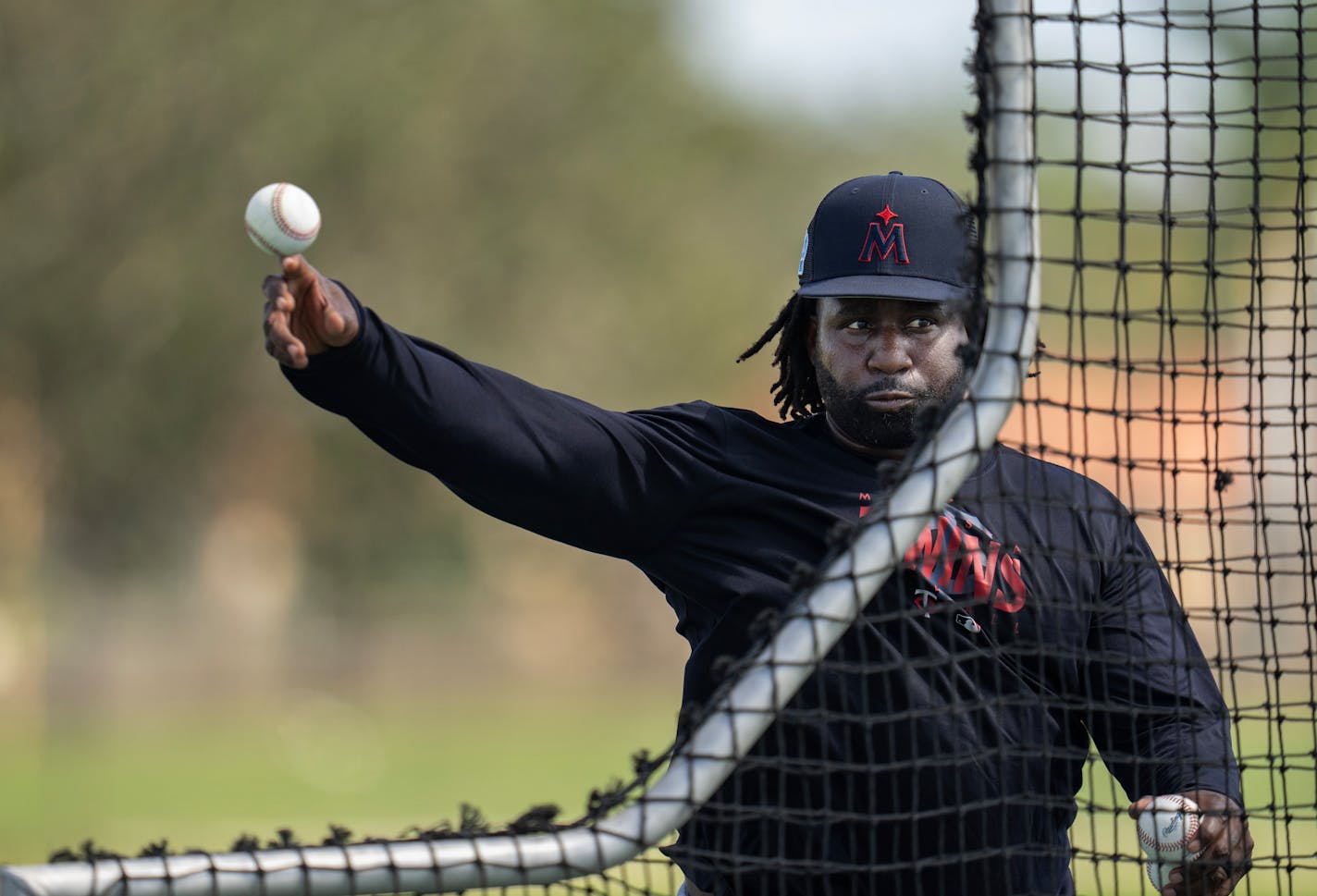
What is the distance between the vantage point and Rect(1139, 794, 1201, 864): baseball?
2838mm

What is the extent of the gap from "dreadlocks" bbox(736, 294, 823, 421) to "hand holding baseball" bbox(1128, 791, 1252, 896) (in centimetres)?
129

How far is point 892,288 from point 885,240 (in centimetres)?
11

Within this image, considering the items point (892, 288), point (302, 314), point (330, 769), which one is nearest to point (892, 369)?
point (892, 288)

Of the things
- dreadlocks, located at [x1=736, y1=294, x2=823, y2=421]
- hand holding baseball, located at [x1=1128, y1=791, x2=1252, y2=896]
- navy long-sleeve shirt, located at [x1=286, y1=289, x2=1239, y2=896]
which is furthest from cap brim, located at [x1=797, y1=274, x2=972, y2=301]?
hand holding baseball, located at [x1=1128, y1=791, x2=1252, y2=896]

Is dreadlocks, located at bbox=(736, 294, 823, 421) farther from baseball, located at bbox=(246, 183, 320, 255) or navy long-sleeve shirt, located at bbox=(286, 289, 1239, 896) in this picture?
baseball, located at bbox=(246, 183, 320, 255)

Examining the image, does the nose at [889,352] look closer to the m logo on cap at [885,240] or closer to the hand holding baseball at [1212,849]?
the m logo on cap at [885,240]

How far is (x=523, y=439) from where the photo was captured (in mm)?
2971

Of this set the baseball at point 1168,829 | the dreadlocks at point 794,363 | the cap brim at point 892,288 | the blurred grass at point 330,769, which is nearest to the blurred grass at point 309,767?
the blurred grass at point 330,769

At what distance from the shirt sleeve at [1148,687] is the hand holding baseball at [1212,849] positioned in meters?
0.08

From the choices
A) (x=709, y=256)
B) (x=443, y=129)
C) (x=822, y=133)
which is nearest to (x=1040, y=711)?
(x=443, y=129)

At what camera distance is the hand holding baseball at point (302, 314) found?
257 cm

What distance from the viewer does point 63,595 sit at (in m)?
25.3

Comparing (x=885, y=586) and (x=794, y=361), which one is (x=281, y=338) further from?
(x=794, y=361)

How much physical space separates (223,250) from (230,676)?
6.70 m
